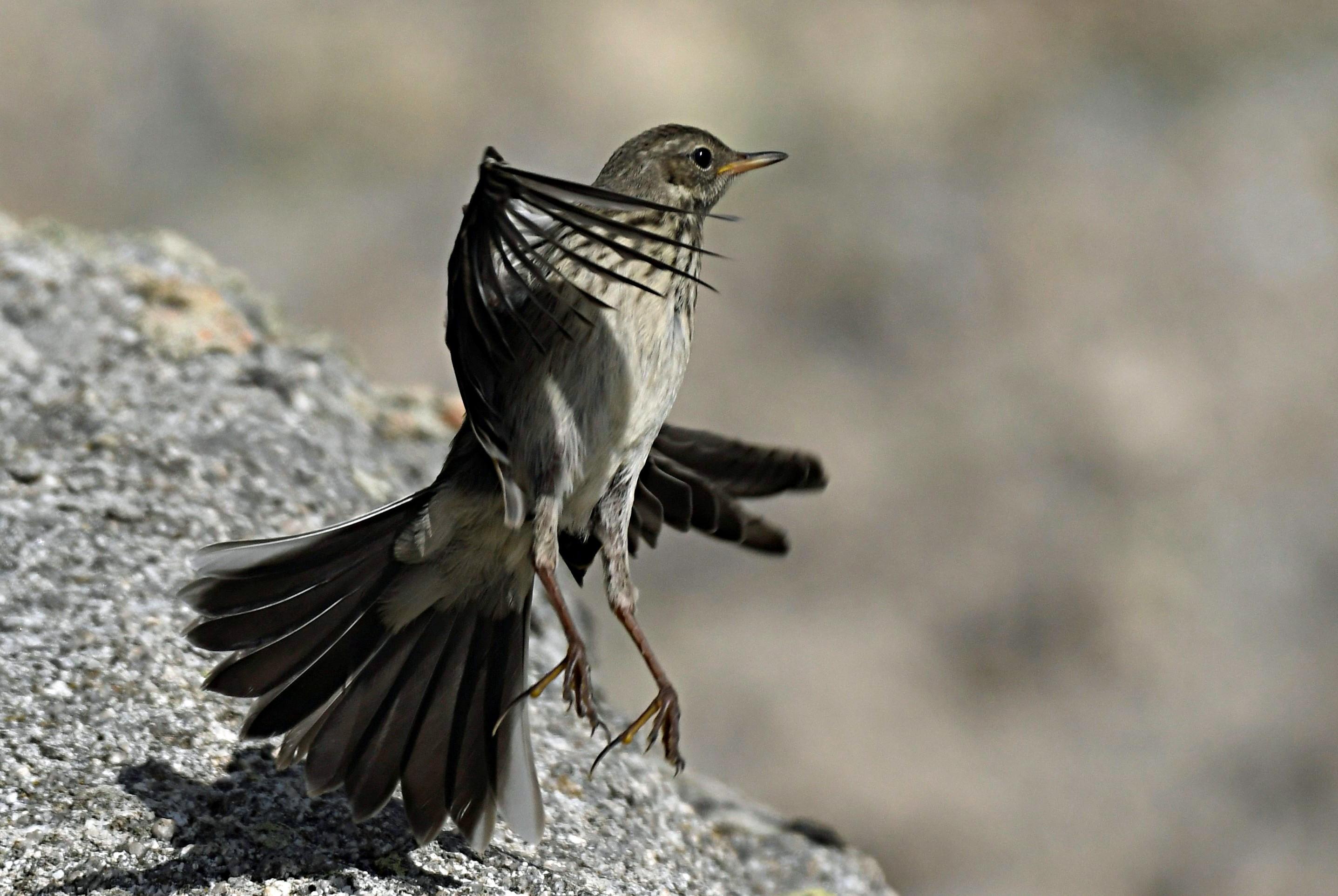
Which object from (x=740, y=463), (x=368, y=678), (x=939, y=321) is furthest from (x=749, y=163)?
(x=939, y=321)

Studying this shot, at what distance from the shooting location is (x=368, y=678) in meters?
3.79

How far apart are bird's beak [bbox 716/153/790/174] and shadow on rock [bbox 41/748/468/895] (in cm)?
192

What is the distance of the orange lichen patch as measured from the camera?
5.48 m

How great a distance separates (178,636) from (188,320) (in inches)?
68.3

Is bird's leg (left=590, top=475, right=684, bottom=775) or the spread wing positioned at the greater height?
the spread wing

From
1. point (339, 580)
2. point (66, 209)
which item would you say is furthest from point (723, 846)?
point (66, 209)

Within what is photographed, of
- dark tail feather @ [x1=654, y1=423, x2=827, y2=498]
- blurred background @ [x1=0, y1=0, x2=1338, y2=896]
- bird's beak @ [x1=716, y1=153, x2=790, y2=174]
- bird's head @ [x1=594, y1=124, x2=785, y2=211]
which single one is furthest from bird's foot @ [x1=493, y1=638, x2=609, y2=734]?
blurred background @ [x1=0, y1=0, x2=1338, y2=896]

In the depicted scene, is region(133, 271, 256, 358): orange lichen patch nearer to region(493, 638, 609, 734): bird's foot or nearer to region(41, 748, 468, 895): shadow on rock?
region(41, 748, 468, 895): shadow on rock

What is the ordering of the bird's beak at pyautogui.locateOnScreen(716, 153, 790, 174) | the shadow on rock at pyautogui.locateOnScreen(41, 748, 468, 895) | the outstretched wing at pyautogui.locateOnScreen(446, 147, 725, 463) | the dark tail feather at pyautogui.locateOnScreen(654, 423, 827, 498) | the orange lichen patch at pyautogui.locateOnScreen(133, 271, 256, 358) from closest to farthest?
the outstretched wing at pyautogui.locateOnScreen(446, 147, 725, 463) → the shadow on rock at pyautogui.locateOnScreen(41, 748, 468, 895) → the bird's beak at pyautogui.locateOnScreen(716, 153, 790, 174) → the dark tail feather at pyautogui.locateOnScreen(654, 423, 827, 498) → the orange lichen patch at pyautogui.locateOnScreen(133, 271, 256, 358)

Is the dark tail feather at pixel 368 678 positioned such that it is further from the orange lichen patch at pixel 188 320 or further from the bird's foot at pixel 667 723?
the orange lichen patch at pixel 188 320

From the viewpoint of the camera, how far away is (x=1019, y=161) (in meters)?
→ 13.2

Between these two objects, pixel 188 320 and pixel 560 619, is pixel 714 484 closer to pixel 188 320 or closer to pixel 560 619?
pixel 560 619

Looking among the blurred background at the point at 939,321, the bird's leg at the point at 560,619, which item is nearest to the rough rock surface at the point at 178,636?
the bird's leg at the point at 560,619

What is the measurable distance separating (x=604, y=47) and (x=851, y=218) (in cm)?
289
